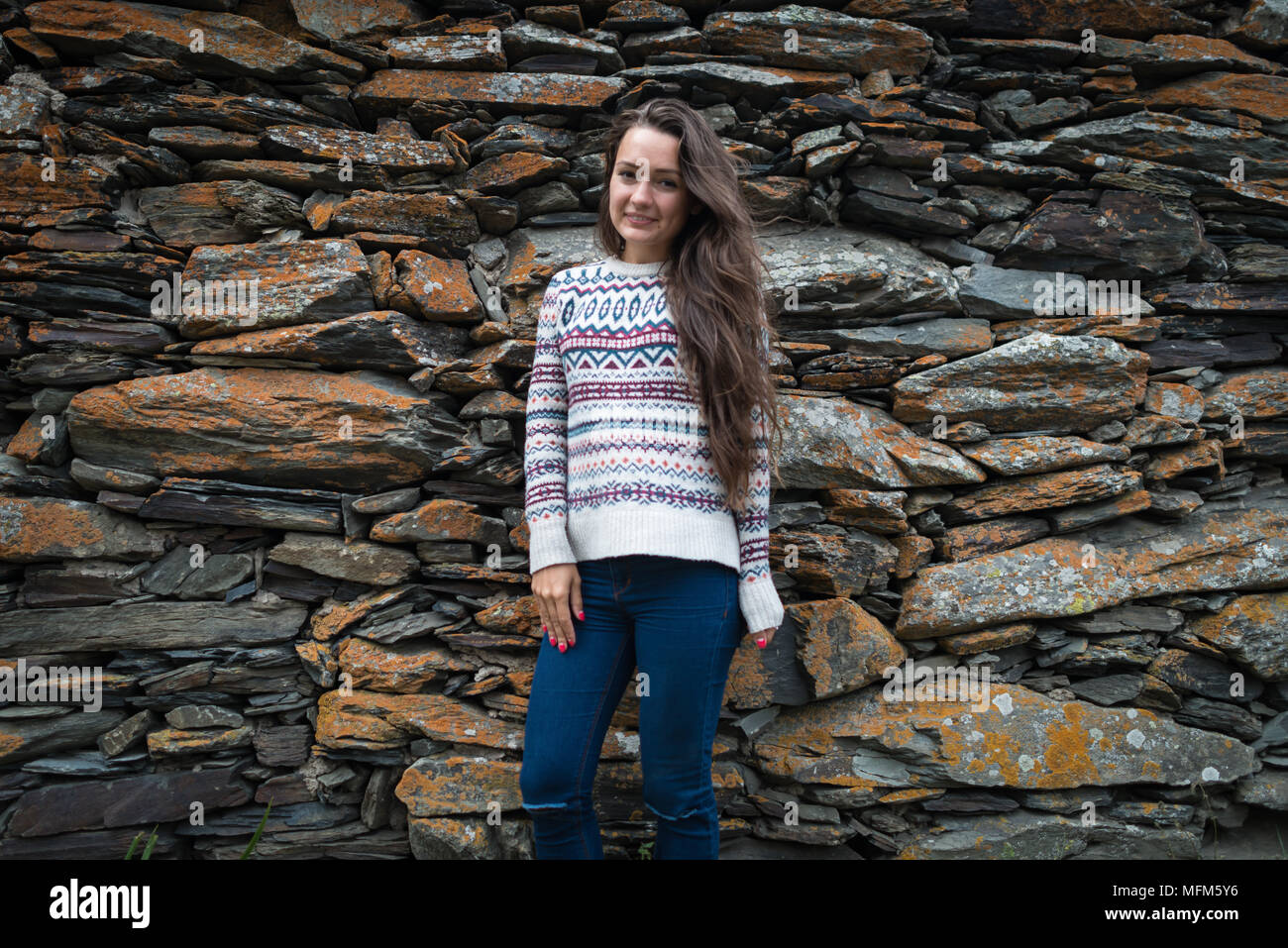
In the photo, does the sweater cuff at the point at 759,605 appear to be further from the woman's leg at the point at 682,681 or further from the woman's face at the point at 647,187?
the woman's face at the point at 647,187

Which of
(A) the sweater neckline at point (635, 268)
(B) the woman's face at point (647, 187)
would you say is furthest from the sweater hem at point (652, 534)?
(B) the woman's face at point (647, 187)

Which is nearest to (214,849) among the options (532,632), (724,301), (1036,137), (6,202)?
(532,632)

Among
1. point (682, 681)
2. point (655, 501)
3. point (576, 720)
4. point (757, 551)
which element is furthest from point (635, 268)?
point (576, 720)

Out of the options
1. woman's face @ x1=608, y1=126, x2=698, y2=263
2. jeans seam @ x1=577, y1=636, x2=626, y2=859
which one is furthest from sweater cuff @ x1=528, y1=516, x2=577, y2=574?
woman's face @ x1=608, y1=126, x2=698, y2=263

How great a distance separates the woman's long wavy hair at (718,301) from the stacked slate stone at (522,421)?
848 millimetres

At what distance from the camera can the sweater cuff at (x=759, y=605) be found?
2.31m

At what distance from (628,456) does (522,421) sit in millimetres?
1030

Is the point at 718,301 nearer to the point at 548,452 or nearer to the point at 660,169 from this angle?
the point at 660,169

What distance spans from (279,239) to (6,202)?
1084mm

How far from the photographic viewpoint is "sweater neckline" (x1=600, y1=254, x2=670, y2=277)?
2451 mm

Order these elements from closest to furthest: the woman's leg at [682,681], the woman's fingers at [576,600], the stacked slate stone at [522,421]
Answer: the woman's leg at [682,681]
the woman's fingers at [576,600]
the stacked slate stone at [522,421]

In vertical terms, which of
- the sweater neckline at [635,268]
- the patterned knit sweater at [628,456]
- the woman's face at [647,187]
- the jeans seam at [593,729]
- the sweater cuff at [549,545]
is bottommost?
the jeans seam at [593,729]

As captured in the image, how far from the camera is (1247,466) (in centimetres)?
344

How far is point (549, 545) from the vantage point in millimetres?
2258
